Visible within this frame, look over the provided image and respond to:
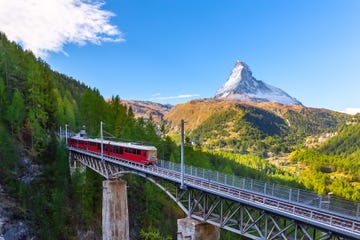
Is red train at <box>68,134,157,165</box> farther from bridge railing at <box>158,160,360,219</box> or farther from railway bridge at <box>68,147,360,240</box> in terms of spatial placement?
bridge railing at <box>158,160,360,219</box>

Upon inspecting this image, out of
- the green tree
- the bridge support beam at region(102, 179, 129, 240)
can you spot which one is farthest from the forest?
the bridge support beam at region(102, 179, 129, 240)

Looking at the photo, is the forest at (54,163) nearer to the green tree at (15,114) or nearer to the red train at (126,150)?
the green tree at (15,114)

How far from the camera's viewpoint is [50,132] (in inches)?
1905

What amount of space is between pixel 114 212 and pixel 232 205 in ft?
50.4

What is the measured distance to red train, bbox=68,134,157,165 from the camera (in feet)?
103

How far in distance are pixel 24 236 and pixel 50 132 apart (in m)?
20.5

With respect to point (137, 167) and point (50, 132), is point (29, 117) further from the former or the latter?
point (137, 167)

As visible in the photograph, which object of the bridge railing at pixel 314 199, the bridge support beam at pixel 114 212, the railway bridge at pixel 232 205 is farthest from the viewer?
the bridge support beam at pixel 114 212

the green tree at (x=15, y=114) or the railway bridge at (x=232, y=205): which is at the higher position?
the green tree at (x=15, y=114)

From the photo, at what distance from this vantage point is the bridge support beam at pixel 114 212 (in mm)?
32250

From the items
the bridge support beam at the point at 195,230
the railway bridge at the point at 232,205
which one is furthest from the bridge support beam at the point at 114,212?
the bridge support beam at the point at 195,230

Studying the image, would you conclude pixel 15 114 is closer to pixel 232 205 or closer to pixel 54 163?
pixel 54 163

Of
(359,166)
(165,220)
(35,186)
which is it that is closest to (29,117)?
(35,186)

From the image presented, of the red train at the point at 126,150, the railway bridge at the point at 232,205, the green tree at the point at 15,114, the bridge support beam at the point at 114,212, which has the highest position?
the green tree at the point at 15,114
